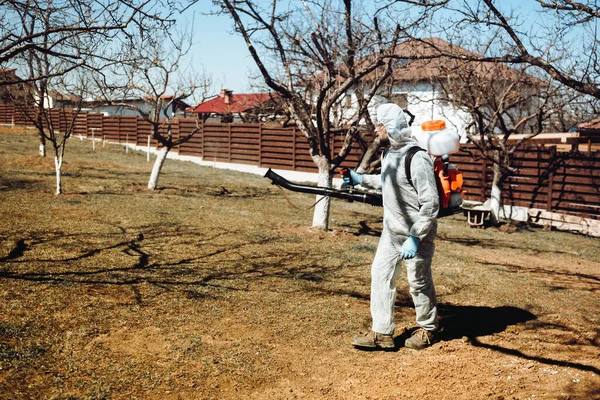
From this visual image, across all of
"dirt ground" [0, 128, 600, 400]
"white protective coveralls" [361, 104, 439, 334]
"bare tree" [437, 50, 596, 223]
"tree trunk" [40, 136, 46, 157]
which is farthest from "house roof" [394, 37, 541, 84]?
"tree trunk" [40, 136, 46, 157]

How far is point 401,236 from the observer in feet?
14.3

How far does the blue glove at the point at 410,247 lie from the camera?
4.17 m

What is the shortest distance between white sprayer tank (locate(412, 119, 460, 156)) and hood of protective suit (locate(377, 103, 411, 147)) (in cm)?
14

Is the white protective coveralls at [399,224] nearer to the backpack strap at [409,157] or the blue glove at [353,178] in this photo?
the backpack strap at [409,157]

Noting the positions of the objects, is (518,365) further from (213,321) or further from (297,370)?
(213,321)

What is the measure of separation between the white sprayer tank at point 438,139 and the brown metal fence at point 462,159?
8.19 meters

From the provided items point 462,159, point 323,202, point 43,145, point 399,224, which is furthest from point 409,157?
point 43,145

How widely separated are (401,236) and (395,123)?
0.90 meters

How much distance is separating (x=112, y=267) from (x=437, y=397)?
13.6 ft

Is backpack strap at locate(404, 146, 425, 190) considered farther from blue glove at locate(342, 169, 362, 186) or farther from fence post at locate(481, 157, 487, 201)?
fence post at locate(481, 157, 487, 201)

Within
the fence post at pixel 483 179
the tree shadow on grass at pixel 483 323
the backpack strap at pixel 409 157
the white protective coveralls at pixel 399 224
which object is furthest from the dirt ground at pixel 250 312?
the fence post at pixel 483 179

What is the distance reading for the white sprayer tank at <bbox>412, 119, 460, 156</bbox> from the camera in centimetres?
427

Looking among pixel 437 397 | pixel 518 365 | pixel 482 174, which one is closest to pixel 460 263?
pixel 518 365

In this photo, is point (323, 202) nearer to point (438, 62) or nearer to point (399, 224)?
point (438, 62)
